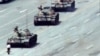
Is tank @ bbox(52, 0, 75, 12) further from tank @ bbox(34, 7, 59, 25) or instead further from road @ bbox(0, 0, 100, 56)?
tank @ bbox(34, 7, 59, 25)

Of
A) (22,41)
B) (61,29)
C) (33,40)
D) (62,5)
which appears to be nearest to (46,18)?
(61,29)

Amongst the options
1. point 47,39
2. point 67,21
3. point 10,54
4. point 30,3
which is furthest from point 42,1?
point 10,54

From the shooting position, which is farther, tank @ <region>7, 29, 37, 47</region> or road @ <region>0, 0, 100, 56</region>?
tank @ <region>7, 29, 37, 47</region>

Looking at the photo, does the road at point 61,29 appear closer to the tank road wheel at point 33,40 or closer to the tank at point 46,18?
the tank road wheel at point 33,40

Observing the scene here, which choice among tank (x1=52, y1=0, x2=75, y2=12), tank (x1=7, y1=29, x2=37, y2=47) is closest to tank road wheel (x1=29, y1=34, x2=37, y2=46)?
tank (x1=7, y1=29, x2=37, y2=47)

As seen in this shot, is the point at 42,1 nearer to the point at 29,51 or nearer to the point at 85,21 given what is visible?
the point at 85,21
